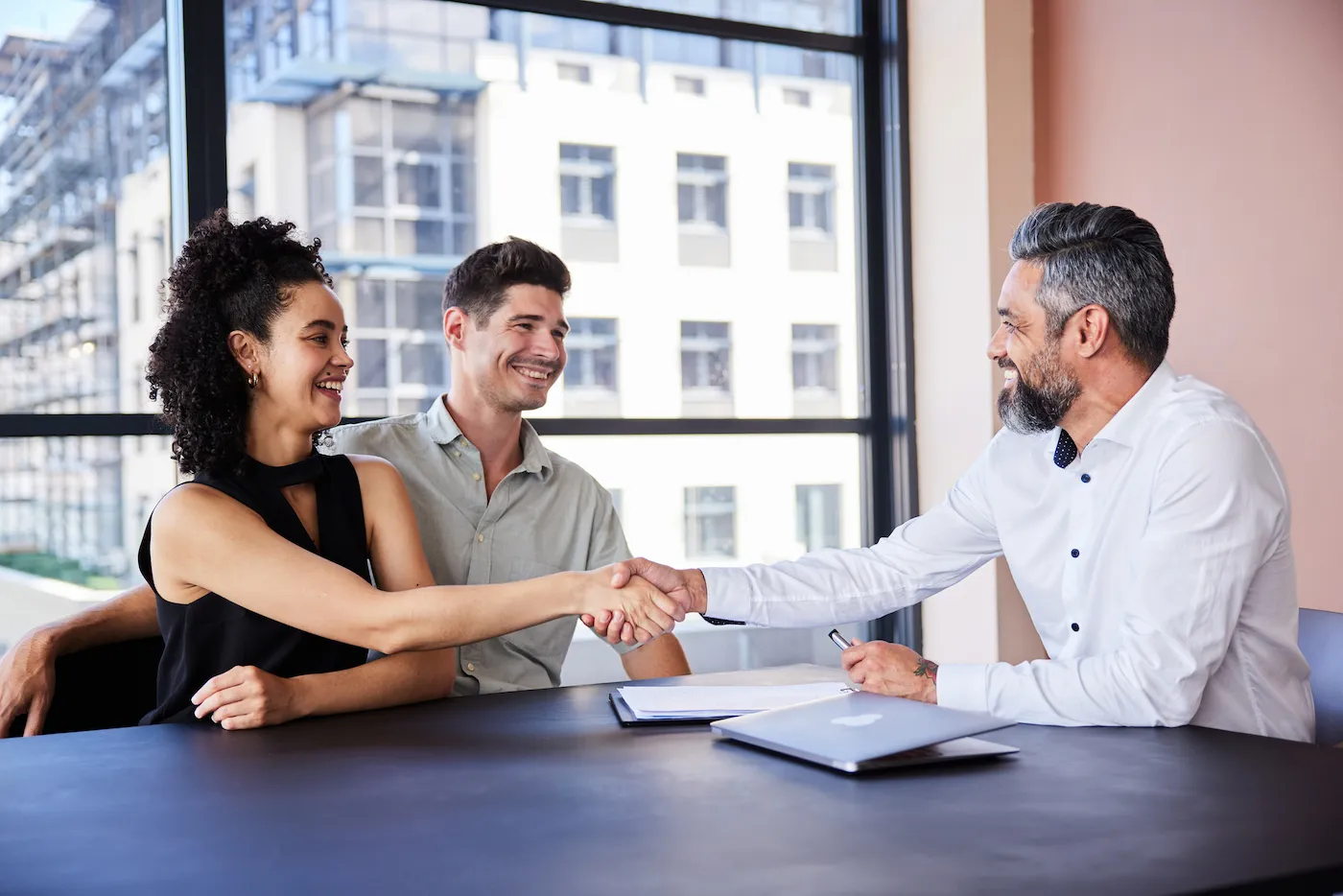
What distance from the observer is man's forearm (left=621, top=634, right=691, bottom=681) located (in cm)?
232

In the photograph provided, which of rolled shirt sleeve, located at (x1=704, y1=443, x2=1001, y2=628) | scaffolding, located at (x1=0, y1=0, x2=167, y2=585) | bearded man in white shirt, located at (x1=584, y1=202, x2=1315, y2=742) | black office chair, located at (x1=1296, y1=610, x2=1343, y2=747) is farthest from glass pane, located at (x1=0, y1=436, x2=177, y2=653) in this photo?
black office chair, located at (x1=1296, y1=610, x2=1343, y2=747)

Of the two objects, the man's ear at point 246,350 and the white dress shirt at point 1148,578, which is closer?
the white dress shirt at point 1148,578

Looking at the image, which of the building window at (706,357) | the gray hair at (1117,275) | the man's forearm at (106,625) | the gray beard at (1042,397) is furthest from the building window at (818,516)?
the man's forearm at (106,625)

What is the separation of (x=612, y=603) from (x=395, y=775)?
676mm

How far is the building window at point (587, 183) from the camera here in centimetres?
353

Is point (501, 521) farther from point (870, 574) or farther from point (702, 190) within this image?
point (702, 190)

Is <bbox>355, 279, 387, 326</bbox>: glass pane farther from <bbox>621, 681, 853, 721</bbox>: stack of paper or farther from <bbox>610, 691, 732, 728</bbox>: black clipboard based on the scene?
<bbox>610, 691, 732, 728</bbox>: black clipboard

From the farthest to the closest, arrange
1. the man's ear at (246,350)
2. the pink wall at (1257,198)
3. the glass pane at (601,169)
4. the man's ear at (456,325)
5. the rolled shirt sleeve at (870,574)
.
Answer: the glass pane at (601,169) < the pink wall at (1257,198) < the man's ear at (456,325) < the rolled shirt sleeve at (870,574) < the man's ear at (246,350)

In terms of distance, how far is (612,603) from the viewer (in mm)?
1855

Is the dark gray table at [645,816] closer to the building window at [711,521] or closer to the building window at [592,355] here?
the building window at [592,355]

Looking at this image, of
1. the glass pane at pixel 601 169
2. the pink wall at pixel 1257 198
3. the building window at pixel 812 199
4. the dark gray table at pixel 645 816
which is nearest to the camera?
the dark gray table at pixel 645 816

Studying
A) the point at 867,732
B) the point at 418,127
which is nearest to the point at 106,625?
the point at 867,732

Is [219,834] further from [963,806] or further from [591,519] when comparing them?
[591,519]

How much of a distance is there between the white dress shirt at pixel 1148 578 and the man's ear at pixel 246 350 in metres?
0.87
